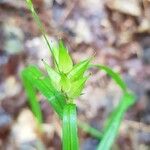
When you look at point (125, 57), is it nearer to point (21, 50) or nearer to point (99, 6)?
point (99, 6)

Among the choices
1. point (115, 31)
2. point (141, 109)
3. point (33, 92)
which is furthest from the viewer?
point (115, 31)

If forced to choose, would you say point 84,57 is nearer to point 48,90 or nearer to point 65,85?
point 48,90

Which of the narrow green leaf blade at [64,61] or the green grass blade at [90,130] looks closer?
the narrow green leaf blade at [64,61]

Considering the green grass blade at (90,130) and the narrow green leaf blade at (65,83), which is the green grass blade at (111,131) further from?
the narrow green leaf blade at (65,83)

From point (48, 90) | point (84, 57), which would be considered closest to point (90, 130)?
point (84, 57)

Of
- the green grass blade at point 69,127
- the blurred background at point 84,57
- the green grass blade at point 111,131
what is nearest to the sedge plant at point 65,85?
the green grass blade at point 69,127

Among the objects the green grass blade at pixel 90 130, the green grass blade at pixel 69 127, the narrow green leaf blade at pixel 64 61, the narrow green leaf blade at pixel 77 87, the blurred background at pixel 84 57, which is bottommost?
the green grass blade at pixel 69 127

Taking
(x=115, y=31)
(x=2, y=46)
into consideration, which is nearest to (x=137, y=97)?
(x=115, y=31)

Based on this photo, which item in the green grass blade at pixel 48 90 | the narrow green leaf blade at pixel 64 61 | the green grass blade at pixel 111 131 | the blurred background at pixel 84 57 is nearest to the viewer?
the narrow green leaf blade at pixel 64 61
